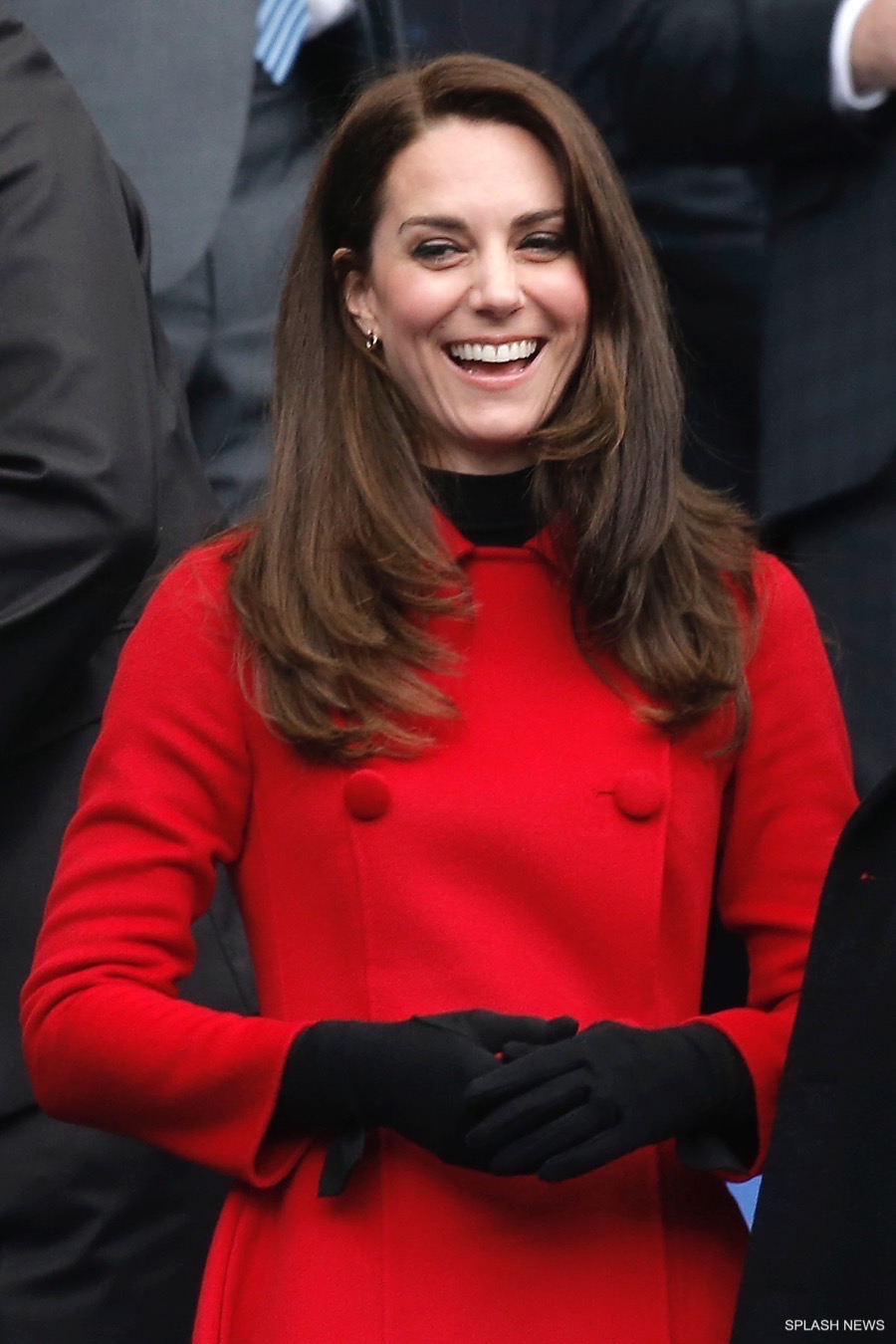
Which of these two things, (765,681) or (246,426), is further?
(246,426)

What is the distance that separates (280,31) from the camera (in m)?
2.79

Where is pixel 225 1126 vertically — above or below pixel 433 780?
below

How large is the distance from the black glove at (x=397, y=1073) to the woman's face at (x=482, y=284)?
571 mm

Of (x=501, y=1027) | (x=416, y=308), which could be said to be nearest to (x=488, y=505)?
(x=416, y=308)

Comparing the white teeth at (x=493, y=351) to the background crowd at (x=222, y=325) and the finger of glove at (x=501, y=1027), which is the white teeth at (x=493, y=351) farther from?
the finger of glove at (x=501, y=1027)

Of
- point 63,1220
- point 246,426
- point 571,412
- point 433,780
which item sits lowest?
point 63,1220

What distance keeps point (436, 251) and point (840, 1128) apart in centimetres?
86

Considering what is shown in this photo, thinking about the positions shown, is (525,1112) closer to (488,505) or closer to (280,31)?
(488,505)

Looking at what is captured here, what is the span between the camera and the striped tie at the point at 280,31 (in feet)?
9.13

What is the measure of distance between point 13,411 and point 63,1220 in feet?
2.47

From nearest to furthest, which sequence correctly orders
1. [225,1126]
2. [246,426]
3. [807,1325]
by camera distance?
1. [807,1325]
2. [225,1126]
3. [246,426]

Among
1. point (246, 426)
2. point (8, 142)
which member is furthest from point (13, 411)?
point (246, 426)

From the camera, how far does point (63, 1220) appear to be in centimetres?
218

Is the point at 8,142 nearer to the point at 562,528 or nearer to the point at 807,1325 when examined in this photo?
the point at 562,528
